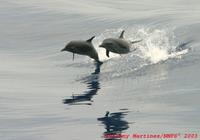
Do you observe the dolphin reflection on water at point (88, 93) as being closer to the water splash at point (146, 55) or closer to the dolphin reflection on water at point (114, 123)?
the water splash at point (146, 55)

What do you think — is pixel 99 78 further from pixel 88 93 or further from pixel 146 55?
pixel 146 55

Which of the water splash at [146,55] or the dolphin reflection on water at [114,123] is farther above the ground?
the water splash at [146,55]

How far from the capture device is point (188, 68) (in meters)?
22.5

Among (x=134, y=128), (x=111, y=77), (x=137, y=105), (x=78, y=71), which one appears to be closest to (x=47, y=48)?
(x=78, y=71)

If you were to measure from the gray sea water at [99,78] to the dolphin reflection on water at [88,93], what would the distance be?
28 millimetres

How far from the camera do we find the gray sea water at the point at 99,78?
648 inches

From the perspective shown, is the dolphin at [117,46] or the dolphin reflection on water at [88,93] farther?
the dolphin at [117,46]

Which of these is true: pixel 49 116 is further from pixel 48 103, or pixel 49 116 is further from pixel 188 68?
pixel 188 68

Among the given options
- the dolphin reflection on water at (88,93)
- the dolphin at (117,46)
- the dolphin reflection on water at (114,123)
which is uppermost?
the dolphin at (117,46)

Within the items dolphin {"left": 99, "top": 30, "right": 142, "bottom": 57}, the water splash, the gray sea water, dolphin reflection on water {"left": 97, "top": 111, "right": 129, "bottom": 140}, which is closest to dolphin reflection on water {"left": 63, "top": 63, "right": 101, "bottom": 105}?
the gray sea water

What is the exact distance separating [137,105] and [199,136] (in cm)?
383

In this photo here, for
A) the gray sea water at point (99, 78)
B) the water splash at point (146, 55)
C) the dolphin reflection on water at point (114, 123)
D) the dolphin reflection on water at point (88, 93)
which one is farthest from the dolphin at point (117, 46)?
the dolphin reflection on water at point (114, 123)

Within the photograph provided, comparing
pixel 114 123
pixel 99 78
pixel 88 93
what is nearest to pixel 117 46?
pixel 88 93

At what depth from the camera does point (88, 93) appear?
20.3 metres
